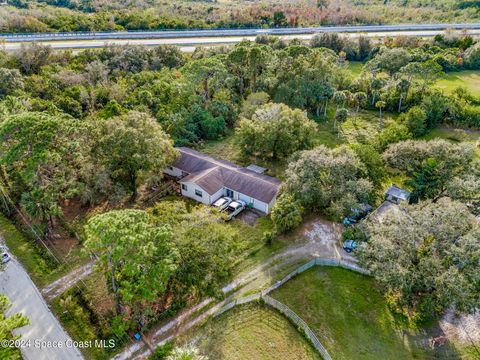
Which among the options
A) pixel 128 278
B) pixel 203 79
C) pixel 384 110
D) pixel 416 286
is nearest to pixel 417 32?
pixel 384 110

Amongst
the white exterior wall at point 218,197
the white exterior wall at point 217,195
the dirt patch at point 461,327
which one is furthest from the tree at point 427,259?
the white exterior wall at point 217,195

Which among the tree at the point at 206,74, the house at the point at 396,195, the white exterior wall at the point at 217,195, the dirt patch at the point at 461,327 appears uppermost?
the tree at the point at 206,74

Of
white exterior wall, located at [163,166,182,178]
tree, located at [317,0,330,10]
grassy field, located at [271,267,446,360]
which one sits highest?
tree, located at [317,0,330,10]

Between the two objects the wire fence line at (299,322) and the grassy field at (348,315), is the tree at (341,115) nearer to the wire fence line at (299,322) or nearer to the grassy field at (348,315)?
the grassy field at (348,315)

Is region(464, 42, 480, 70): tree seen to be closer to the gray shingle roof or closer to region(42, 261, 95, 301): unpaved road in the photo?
the gray shingle roof

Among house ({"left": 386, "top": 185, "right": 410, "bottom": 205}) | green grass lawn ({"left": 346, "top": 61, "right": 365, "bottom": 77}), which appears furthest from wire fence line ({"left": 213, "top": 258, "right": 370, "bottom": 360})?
green grass lawn ({"left": 346, "top": 61, "right": 365, "bottom": 77})

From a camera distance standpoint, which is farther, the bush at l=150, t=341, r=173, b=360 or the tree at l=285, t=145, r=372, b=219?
the tree at l=285, t=145, r=372, b=219
